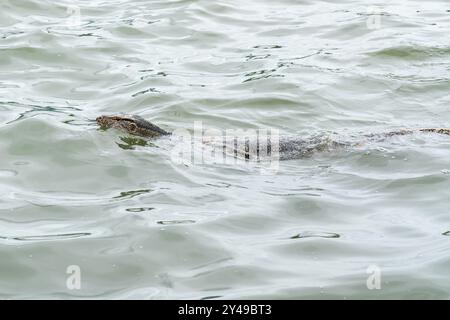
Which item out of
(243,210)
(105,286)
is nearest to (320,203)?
(243,210)

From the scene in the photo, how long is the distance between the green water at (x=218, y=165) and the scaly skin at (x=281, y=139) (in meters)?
0.12

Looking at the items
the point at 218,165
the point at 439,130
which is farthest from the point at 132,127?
the point at 439,130

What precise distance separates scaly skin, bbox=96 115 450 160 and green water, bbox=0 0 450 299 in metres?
0.12

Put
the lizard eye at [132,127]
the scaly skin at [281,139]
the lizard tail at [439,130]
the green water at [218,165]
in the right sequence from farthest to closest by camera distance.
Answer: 1. the lizard tail at [439,130]
2. the lizard eye at [132,127]
3. the scaly skin at [281,139]
4. the green water at [218,165]

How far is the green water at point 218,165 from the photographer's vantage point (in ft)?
19.7

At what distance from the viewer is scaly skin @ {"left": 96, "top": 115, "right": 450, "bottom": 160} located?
8250mm

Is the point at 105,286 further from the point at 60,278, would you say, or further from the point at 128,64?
the point at 128,64

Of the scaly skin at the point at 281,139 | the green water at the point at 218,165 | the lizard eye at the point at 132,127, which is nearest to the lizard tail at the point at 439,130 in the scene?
the green water at the point at 218,165

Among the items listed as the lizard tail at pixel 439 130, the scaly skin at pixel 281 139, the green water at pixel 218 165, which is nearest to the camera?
the green water at pixel 218 165

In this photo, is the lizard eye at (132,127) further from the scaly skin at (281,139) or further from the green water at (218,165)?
the green water at (218,165)

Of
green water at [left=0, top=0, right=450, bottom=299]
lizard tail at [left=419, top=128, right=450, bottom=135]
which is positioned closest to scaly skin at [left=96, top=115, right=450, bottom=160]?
green water at [left=0, top=0, right=450, bottom=299]

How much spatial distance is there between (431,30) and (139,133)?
22.4ft

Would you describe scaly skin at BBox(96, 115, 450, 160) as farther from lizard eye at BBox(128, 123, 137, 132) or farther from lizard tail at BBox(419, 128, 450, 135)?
lizard tail at BBox(419, 128, 450, 135)
